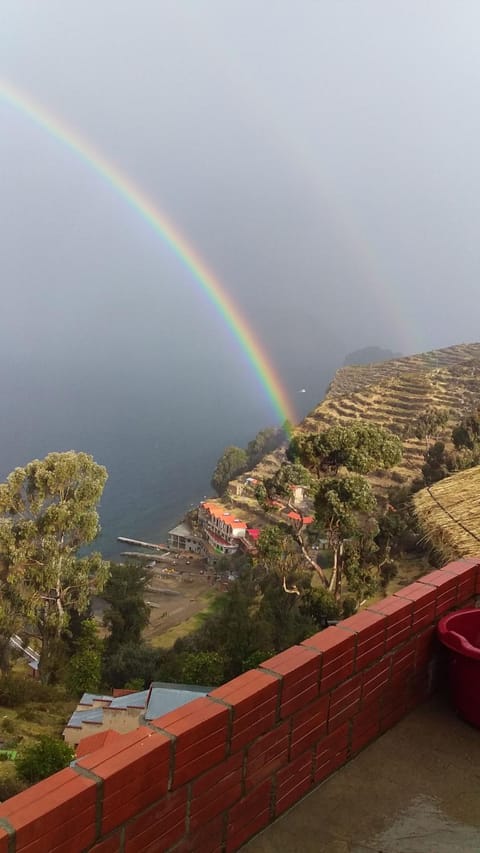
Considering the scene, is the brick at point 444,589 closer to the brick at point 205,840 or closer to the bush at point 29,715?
the brick at point 205,840

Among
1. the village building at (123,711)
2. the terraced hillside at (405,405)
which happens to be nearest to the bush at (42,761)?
the village building at (123,711)

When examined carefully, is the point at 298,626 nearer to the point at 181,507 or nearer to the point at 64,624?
the point at 64,624

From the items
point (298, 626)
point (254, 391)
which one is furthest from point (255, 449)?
point (254, 391)

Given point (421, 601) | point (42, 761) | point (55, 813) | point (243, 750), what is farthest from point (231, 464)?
point (55, 813)

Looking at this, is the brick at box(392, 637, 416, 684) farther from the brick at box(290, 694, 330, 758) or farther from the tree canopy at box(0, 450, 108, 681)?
the tree canopy at box(0, 450, 108, 681)

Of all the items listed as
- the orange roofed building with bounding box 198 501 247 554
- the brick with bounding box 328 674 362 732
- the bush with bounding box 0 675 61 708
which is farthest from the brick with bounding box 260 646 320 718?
the orange roofed building with bounding box 198 501 247 554

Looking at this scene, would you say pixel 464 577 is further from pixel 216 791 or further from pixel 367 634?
pixel 216 791
